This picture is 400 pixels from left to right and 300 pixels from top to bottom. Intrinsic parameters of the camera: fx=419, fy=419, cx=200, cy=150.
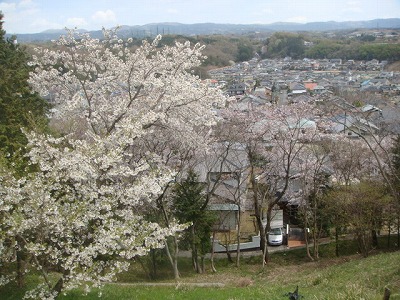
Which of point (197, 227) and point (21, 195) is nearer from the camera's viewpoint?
point (21, 195)

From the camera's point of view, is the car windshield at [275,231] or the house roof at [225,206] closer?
the house roof at [225,206]

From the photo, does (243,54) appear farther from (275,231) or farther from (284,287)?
(284,287)

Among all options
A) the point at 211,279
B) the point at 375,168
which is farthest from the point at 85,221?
the point at 375,168

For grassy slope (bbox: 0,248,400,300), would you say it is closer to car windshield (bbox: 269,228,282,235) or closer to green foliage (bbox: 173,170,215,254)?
green foliage (bbox: 173,170,215,254)

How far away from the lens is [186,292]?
33.2 ft

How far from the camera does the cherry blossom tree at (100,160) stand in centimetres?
793

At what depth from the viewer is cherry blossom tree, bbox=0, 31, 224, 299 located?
7930mm

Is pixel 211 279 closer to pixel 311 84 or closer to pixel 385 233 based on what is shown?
pixel 385 233

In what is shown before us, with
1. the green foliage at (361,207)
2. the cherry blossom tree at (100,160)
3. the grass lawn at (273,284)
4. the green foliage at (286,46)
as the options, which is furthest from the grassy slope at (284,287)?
the green foliage at (286,46)

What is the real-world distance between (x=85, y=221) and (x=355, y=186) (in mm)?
12051

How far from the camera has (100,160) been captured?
8.45 m

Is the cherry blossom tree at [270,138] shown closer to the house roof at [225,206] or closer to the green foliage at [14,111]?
the house roof at [225,206]

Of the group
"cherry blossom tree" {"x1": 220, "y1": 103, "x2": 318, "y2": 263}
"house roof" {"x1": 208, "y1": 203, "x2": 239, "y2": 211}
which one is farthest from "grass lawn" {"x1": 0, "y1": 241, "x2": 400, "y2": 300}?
"house roof" {"x1": 208, "y1": 203, "x2": 239, "y2": 211}

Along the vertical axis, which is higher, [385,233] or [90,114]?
[90,114]
